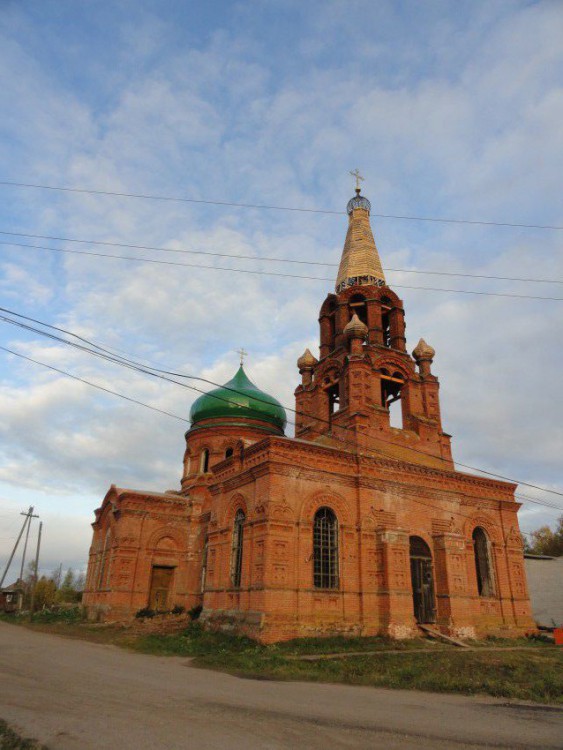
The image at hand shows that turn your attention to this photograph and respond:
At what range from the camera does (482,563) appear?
71.9 ft

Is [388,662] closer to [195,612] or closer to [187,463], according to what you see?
[195,612]

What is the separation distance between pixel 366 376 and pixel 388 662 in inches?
450

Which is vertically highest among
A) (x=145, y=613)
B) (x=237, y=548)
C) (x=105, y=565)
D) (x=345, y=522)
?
(x=345, y=522)

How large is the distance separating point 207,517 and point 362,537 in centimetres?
1049

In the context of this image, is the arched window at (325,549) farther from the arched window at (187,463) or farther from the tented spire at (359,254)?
the arched window at (187,463)

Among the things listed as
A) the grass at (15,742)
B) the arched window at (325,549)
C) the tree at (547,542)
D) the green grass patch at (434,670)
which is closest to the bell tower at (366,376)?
the arched window at (325,549)

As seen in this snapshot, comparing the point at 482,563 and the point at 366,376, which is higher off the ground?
the point at 366,376

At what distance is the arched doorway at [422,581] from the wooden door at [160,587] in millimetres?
12692

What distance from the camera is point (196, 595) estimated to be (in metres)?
25.3

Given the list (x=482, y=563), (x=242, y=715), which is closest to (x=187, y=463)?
(x=482, y=563)

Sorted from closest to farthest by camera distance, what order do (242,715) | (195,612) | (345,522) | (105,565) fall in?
(242,715)
(345,522)
(195,612)
(105,565)

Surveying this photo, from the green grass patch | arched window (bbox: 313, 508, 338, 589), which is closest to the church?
arched window (bbox: 313, 508, 338, 589)

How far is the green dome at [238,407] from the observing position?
30141mm

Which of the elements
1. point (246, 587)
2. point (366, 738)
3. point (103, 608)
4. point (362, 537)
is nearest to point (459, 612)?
point (362, 537)
